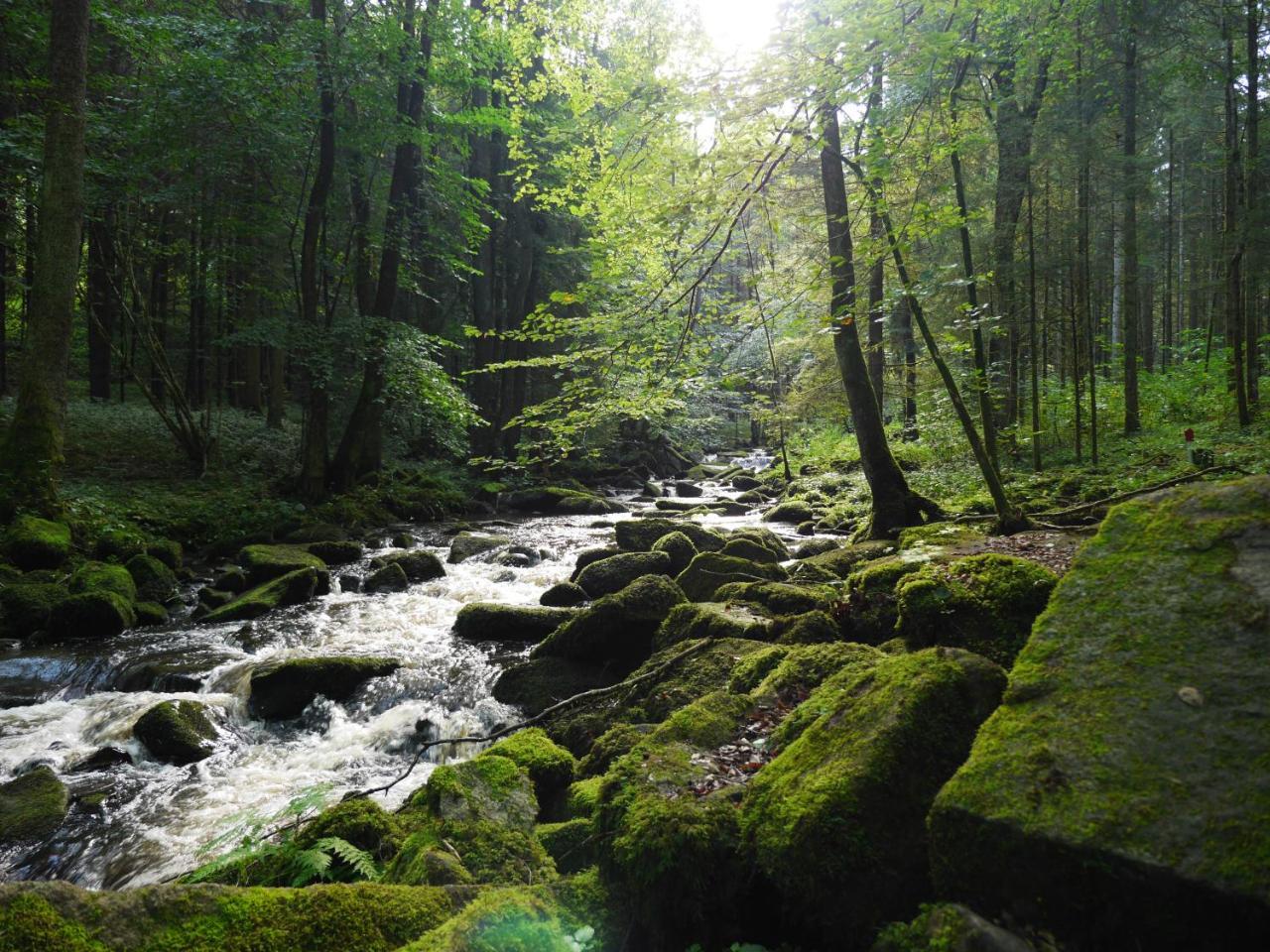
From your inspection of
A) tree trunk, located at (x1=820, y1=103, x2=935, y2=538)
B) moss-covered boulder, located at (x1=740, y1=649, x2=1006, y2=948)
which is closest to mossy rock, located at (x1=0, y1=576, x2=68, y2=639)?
moss-covered boulder, located at (x1=740, y1=649, x2=1006, y2=948)

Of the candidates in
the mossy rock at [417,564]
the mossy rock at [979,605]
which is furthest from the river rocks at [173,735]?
the mossy rock at [979,605]

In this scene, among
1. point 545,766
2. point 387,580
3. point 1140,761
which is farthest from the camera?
point 387,580

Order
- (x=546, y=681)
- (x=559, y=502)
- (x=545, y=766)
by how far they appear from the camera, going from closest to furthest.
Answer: (x=545, y=766), (x=546, y=681), (x=559, y=502)

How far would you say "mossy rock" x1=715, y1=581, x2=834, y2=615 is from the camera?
20.4ft

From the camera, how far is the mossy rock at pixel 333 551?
12344 millimetres

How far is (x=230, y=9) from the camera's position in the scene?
1808cm

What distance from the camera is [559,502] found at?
19953 mm

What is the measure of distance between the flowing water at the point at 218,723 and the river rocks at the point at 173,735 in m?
0.09

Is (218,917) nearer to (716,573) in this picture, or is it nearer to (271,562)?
(716,573)

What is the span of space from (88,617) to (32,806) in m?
4.31

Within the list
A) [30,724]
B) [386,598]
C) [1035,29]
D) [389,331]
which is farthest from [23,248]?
[1035,29]

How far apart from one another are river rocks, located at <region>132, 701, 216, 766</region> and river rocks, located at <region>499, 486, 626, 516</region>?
1331 centimetres

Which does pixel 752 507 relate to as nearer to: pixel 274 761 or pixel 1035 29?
pixel 1035 29

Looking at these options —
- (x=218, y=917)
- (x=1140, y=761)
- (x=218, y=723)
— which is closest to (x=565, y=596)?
(x=218, y=723)
